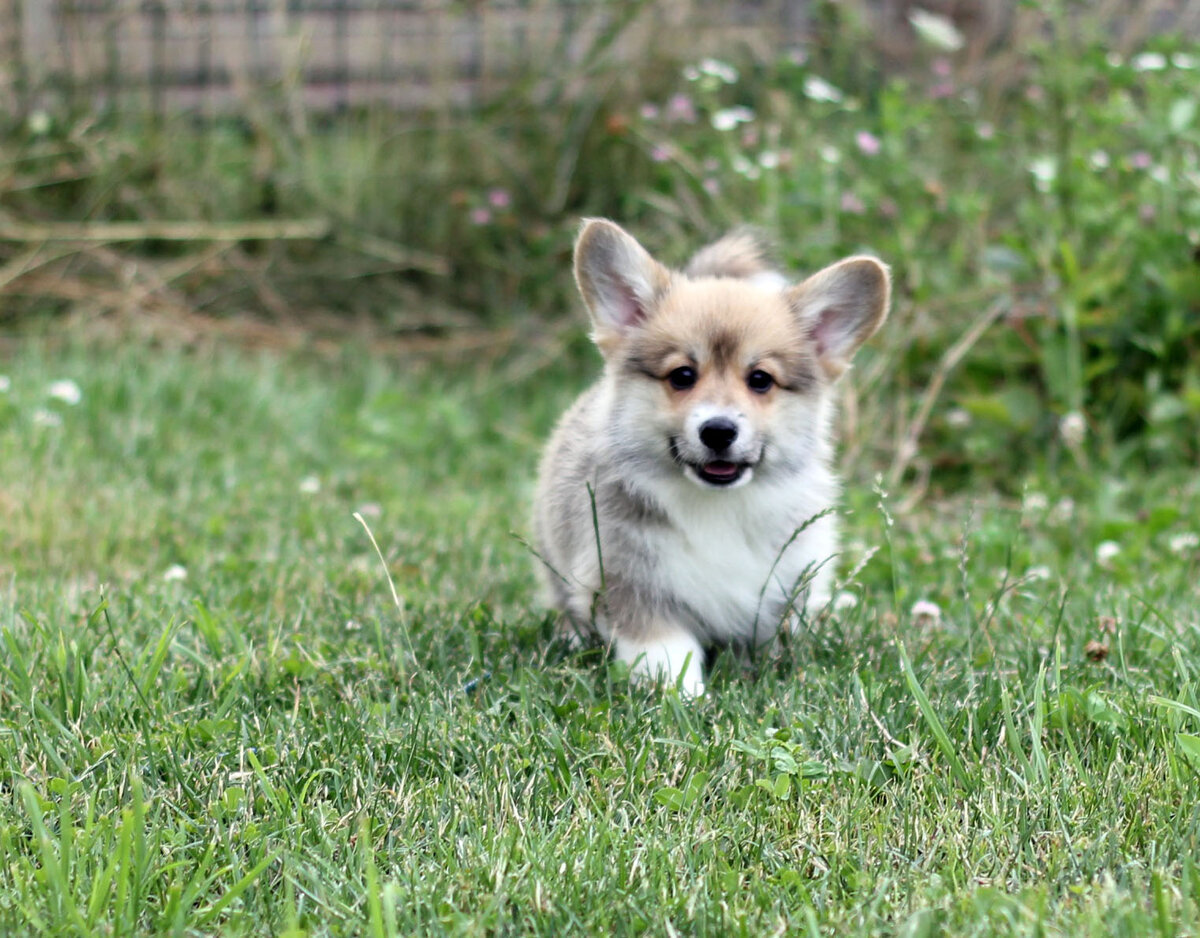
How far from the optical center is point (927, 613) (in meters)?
3.10

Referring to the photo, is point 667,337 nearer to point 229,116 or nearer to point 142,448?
point 142,448

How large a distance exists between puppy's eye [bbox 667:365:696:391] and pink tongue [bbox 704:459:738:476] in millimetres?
196

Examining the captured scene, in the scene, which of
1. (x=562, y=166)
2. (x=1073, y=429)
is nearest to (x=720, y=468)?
(x=1073, y=429)

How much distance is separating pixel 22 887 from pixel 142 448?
124 inches

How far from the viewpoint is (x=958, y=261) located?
493 cm

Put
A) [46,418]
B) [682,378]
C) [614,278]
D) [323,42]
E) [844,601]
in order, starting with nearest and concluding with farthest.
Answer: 1. [682,378]
2. [614,278]
3. [844,601]
4. [46,418]
5. [323,42]

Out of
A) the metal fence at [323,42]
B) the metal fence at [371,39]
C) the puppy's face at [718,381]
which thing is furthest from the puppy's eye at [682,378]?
the metal fence at [323,42]

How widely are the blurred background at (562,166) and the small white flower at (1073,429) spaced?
0.21 metres

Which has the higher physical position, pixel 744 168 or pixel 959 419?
pixel 744 168

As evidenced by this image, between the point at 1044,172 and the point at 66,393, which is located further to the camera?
the point at 66,393

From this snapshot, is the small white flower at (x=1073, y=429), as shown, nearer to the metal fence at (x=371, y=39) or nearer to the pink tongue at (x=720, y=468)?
the pink tongue at (x=720, y=468)

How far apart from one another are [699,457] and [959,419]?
90.4 inches

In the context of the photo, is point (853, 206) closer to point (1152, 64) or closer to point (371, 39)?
point (1152, 64)

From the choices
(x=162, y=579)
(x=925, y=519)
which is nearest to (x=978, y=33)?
(x=925, y=519)
